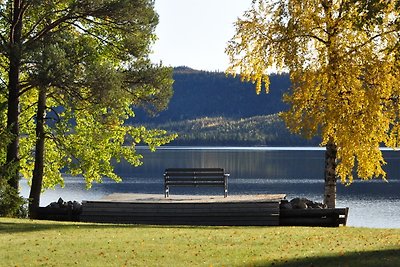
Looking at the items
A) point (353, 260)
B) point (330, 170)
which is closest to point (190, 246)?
point (353, 260)

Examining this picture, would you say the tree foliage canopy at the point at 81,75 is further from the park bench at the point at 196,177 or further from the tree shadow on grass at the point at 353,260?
the tree shadow on grass at the point at 353,260

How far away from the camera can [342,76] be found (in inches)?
1003

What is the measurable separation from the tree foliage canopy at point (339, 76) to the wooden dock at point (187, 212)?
10.5 ft

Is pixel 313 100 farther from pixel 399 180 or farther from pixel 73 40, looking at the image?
pixel 399 180

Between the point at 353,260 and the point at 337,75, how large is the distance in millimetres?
11310

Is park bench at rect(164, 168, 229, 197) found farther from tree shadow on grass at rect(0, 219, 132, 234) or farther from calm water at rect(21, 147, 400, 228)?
calm water at rect(21, 147, 400, 228)

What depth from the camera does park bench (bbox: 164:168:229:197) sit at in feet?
97.7

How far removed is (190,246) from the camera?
1797 centimetres

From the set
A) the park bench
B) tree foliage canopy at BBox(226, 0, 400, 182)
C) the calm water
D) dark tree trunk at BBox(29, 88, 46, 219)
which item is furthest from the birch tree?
the calm water

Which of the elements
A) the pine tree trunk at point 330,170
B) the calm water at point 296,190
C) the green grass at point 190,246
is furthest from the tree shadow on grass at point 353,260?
the calm water at point 296,190

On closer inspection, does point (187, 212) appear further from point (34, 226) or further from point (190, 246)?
point (190, 246)

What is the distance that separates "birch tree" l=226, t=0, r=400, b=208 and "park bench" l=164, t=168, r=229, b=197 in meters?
4.72

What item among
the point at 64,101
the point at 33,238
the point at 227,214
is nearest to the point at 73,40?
the point at 64,101

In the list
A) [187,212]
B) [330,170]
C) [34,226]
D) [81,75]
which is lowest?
[34,226]
